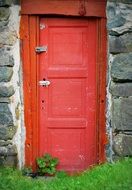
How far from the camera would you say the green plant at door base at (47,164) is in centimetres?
658

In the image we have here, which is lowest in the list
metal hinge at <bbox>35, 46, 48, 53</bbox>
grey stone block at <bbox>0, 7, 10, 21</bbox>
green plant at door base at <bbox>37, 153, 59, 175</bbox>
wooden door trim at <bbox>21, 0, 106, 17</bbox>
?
green plant at door base at <bbox>37, 153, 59, 175</bbox>

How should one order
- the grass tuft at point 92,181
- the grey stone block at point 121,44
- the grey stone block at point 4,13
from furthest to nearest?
the grey stone block at point 4,13 < the grey stone block at point 121,44 < the grass tuft at point 92,181

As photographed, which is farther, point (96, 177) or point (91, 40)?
point (91, 40)

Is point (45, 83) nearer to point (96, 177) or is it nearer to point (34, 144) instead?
point (34, 144)

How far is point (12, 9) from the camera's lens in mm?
6266

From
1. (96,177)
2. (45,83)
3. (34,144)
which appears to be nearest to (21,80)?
(45,83)

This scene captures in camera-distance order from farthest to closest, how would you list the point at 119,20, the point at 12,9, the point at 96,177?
the point at 12,9 → the point at 119,20 → the point at 96,177

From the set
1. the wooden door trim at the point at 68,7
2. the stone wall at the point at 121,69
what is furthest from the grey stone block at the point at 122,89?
the wooden door trim at the point at 68,7

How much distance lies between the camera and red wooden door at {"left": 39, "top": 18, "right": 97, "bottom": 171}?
648 cm

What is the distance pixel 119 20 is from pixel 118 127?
3.86 ft

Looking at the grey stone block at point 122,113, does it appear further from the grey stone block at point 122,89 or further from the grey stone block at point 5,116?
the grey stone block at point 5,116

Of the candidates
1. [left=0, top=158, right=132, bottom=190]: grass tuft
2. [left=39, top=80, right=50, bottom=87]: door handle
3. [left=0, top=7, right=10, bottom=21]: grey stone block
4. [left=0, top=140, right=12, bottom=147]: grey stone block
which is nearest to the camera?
[left=0, top=158, right=132, bottom=190]: grass tuft

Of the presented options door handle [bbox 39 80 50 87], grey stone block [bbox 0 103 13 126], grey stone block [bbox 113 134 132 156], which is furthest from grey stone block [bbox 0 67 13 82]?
grey stone block [bbox 113 134 132 156]

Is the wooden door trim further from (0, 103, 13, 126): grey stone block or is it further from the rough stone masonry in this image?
(0, 103, 13, 126): grey stone block
